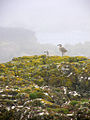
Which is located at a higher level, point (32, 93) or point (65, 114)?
point (32, 93)

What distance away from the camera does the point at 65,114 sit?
9.27 m

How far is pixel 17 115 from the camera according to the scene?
9359 millimetres

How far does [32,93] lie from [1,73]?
7098 millimetres

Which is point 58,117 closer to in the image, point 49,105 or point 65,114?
point 65,114

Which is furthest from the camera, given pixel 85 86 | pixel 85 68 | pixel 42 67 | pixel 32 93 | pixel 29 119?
pixel 42 67

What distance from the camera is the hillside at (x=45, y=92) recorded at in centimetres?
931

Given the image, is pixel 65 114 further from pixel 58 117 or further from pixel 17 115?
pixel 17 115

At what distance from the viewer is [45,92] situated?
1262cm

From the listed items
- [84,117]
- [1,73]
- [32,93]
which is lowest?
[84,117]

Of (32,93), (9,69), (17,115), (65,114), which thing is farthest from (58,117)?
(9,69)

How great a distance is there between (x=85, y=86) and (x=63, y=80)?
2235 mm

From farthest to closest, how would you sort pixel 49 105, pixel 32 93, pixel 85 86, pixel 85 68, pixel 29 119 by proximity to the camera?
1. pixel 85 68
2. pixel 85 86
3. pixel 32 93
4. pixel 49 105
5. pixel 29 119

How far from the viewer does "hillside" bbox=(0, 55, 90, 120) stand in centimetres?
931

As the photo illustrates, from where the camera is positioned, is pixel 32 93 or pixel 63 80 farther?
pixel 63 80
